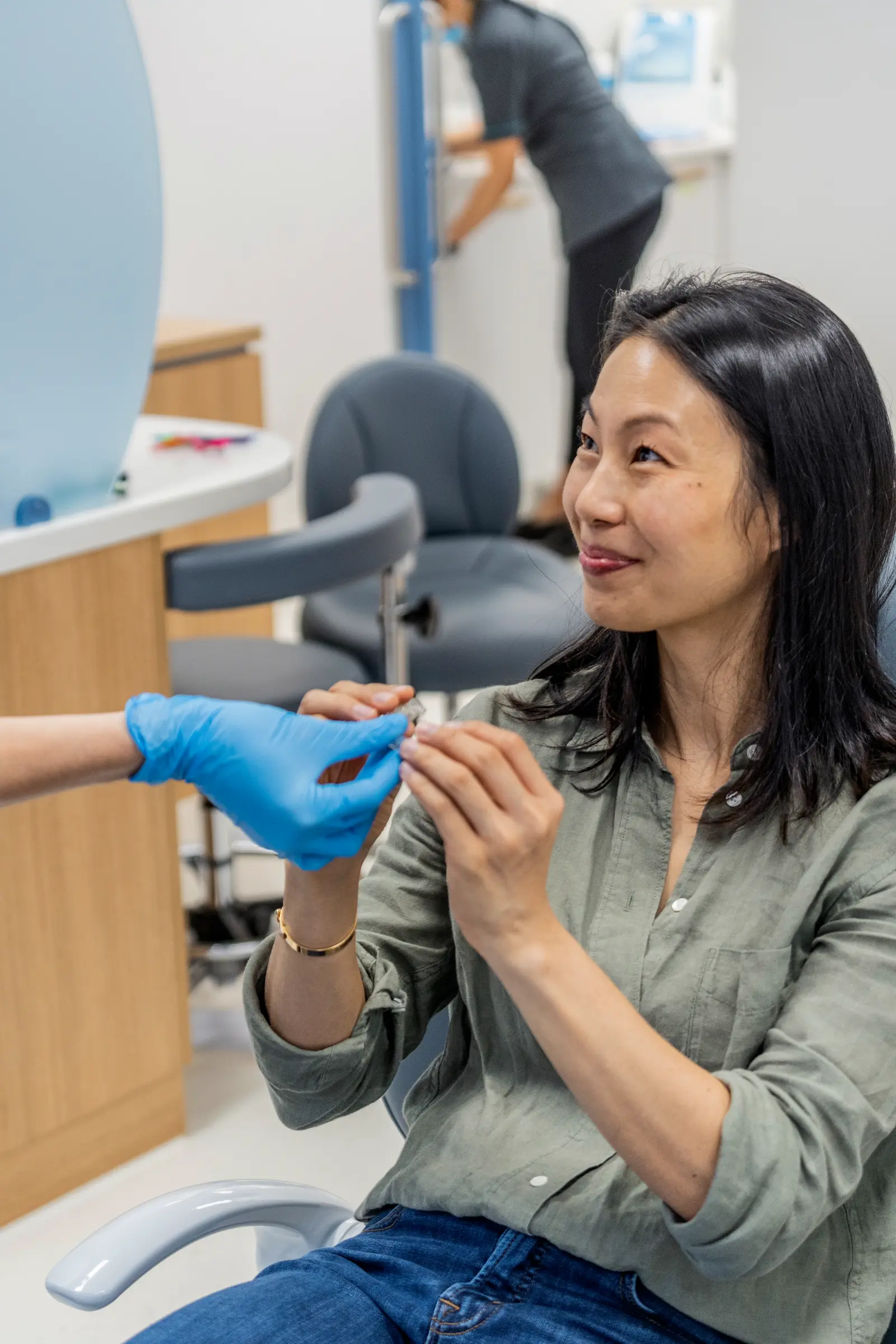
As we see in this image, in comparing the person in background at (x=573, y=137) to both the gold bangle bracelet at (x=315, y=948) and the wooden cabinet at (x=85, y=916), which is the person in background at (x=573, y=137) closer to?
the wooden cabinet at (x=85, y=916)

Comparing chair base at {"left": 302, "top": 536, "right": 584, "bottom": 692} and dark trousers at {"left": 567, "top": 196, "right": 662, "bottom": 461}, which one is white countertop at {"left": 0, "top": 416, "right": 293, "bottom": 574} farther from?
dark trousers at {"left": 567, "top": 196, "right": 662, "bottom": 461}

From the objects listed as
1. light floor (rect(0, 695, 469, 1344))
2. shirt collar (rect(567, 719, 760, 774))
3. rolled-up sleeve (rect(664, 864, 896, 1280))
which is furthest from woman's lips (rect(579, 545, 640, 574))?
light floor (rect(0, 695, 469, 1344))

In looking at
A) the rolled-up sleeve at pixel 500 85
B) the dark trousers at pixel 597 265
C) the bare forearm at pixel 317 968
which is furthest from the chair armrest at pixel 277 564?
the rolled-up sleeve at pixel 500 85

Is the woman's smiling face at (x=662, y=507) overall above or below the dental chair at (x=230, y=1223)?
above

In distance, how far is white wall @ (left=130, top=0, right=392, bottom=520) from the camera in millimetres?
4539

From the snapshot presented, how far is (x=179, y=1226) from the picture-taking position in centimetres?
113

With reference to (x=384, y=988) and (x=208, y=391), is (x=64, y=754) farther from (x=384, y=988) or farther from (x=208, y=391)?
(x=208, y=391)

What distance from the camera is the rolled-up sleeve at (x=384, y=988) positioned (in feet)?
3.75

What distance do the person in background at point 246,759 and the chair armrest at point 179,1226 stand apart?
0.28 metres

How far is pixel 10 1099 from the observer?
6.22 ft

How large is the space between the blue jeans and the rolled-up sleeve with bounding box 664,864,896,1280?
0.09 meters

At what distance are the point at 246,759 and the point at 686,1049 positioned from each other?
359mm

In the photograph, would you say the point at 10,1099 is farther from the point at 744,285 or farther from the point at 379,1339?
the point at 744,285

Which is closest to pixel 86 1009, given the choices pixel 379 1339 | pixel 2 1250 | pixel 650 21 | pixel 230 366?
pixel 2 1250
